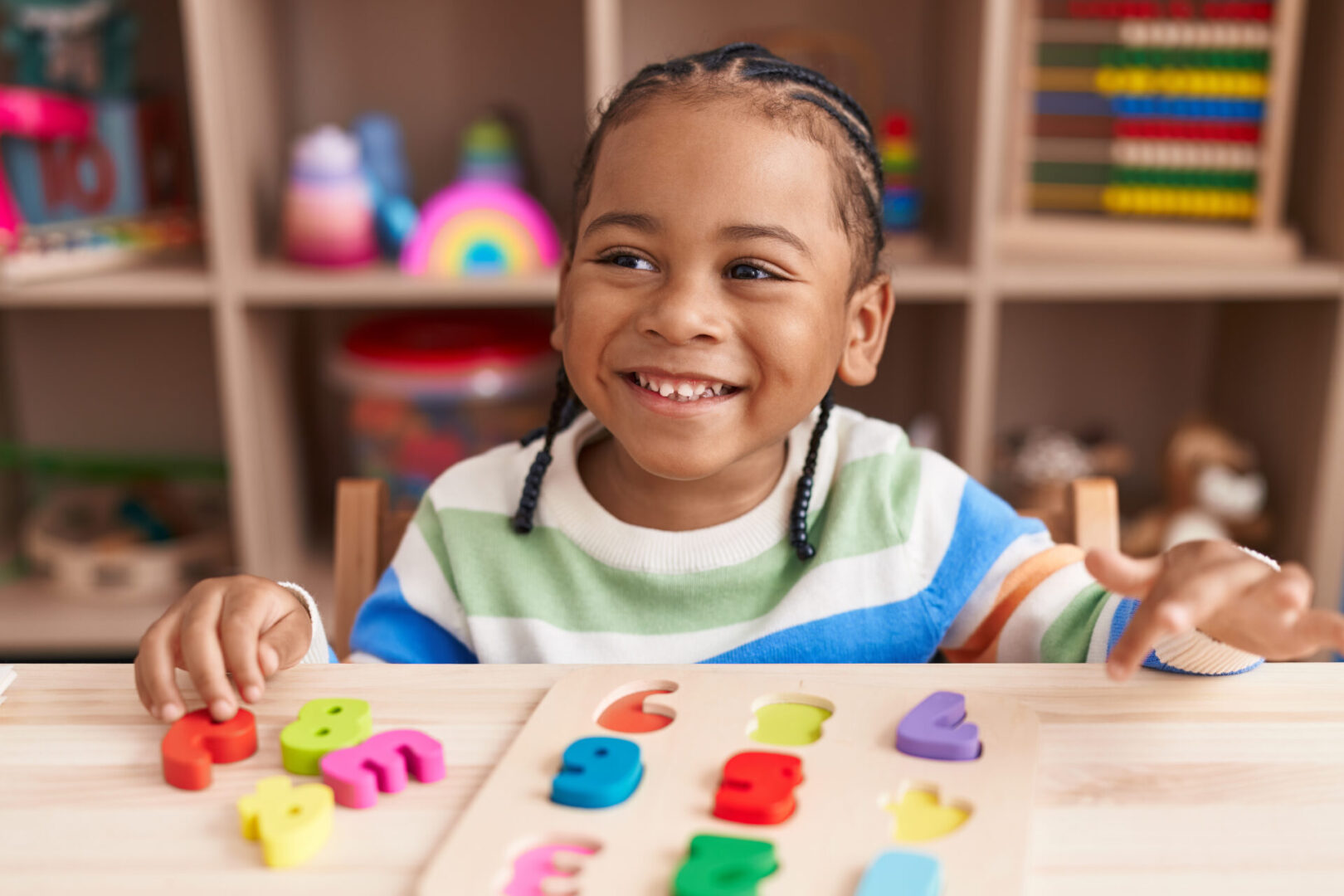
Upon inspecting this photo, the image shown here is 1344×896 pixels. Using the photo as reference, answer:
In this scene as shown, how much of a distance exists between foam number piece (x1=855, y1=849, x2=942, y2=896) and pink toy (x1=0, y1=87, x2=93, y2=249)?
5.10ft

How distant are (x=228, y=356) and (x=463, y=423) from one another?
0.32 metres

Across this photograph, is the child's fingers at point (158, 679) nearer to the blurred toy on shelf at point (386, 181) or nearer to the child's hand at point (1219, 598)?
the child's hand at point (1219, 598)

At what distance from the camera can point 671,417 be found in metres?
0.80

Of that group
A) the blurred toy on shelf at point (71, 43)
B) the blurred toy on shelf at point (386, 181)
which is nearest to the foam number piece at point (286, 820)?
the blurred toy on shelf at point (386, 181)

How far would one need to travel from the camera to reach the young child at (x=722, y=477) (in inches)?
30.4

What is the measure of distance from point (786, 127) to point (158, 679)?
1.62 feet

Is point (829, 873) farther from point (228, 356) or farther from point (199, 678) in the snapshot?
point (228, 356)

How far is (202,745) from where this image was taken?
0.52 meters

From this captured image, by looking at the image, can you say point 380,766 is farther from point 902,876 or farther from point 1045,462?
point 1045,462

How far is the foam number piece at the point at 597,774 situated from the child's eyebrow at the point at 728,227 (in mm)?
361

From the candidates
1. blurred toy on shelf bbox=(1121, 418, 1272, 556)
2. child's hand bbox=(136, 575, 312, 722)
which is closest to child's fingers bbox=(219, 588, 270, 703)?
child's hand bbox=(136, 575, 312, 722)

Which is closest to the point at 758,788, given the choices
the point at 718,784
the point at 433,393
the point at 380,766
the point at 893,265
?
the point at 718,784

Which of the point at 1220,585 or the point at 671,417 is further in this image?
the point at 671,417

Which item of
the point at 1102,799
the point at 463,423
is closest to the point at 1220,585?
the point at 1102,799
